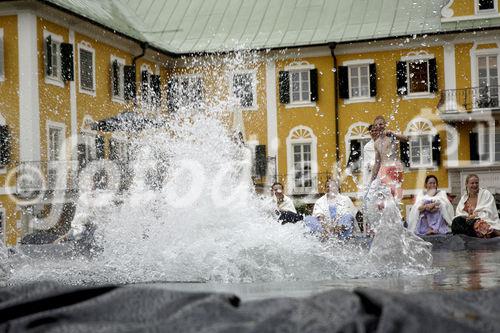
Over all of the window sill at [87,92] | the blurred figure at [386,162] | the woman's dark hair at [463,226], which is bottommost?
the woman's dark hair at [463,226]

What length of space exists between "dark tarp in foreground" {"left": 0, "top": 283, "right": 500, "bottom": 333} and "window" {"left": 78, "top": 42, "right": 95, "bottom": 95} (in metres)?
30.5

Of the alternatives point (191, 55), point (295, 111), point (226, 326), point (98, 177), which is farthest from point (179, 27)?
point (226, 326)

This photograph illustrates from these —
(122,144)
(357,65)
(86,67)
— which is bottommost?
(122,144)

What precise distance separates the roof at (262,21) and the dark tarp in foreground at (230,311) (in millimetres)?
33791

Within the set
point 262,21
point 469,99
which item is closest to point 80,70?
point 262,21

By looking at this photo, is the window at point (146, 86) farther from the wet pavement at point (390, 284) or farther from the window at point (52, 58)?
the wet pavement at point (390, 284)

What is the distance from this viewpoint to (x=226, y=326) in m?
2.58

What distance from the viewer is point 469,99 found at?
120ft

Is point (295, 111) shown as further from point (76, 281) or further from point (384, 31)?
point (76, 281)

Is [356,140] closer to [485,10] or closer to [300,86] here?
[300,86]

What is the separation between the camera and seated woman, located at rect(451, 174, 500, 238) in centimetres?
1386

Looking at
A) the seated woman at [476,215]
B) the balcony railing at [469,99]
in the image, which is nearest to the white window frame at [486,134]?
the balcony railing at [469,99]

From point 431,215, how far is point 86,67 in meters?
20.7

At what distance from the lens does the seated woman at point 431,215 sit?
14.6 metres
